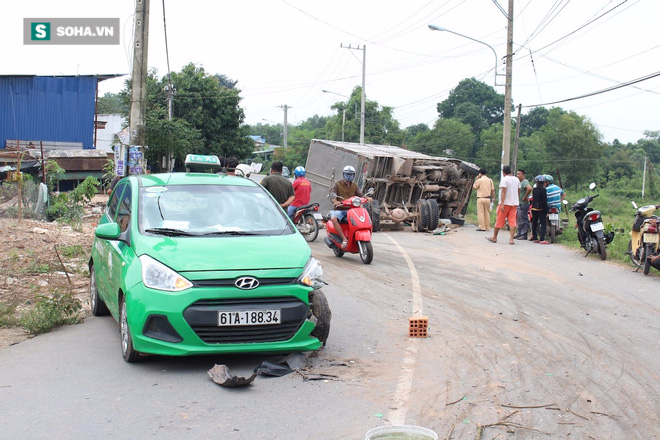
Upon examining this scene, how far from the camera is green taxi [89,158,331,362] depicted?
5.54 meters

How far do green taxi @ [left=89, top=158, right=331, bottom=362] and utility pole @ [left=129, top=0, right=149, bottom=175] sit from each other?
325 inches

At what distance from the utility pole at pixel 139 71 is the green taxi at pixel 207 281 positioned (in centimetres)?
826

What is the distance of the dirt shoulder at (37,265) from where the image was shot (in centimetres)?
898

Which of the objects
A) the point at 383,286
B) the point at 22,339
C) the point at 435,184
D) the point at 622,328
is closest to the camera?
the point at 22,339

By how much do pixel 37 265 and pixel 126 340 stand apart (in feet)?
20.0

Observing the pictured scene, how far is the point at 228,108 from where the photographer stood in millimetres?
50500

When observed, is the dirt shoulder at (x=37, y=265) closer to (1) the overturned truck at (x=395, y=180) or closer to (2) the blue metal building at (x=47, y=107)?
(1) the overturned truck at (x=395, y=180)

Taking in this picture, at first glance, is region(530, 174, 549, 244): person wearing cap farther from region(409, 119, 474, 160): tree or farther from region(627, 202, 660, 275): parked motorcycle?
region(409, 119, 474, 160): tree

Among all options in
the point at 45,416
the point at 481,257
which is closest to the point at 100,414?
the point at 45,416

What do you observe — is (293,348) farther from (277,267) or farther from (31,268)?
(31,268)

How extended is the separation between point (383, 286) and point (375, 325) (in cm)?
262

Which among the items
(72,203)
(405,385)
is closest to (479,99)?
(72,203)

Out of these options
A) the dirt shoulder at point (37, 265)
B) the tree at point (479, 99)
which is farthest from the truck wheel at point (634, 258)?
the tree at point (479, 99)

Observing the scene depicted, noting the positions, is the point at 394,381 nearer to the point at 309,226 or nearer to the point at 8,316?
the point at 8,316
